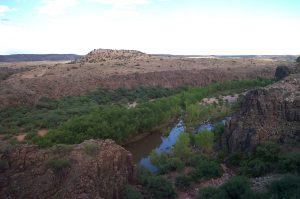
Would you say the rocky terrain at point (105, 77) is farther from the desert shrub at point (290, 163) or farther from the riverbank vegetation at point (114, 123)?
the desert shrub at point (290, 163)

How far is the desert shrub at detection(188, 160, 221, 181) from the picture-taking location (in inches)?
Answer: 1091

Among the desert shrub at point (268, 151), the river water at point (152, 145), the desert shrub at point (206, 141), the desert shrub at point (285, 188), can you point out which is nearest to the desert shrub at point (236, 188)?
the desert shrub at point (285, 188)

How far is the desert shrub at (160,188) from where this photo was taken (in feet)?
79.3

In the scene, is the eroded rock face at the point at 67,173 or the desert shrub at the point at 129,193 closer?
the eroded rock face at the point at 67,173

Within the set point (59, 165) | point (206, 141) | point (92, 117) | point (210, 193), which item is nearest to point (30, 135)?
point (92, 117)

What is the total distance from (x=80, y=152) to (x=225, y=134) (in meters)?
14.6

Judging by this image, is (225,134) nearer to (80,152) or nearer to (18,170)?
(80,152)

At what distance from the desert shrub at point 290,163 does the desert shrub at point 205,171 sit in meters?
4.38

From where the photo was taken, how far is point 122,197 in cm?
2297

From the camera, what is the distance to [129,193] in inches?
897

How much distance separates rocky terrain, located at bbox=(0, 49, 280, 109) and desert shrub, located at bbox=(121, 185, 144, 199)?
31.6 meters

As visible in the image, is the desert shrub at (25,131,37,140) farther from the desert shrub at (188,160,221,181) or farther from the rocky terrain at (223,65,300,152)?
the rocky terrain at (223,65,300,152)

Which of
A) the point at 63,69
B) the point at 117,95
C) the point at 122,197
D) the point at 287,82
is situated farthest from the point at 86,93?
the point at 122,197

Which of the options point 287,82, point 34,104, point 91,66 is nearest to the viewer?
point 287,82
